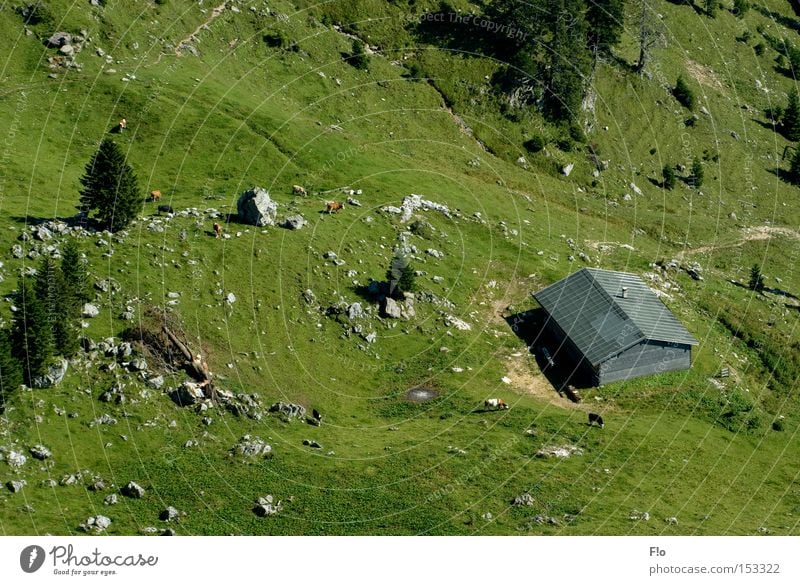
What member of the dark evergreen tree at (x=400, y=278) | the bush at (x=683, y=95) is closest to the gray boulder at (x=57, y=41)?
the dark evergreen tree at (x=400, y=278)

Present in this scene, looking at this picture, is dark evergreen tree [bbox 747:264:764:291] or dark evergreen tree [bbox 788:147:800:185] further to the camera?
dark evergreen tree [bbox 788:147:800:185]

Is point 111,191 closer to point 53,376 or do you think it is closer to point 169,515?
point 53,376

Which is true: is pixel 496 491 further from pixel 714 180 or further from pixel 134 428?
pixel 714 180

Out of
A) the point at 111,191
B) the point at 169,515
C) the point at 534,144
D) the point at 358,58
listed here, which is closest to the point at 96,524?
the point at 169,515

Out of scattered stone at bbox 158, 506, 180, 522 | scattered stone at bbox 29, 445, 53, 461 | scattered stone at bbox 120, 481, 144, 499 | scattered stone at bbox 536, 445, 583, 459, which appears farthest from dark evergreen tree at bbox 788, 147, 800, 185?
scattered stone at bbox 29, 445, 53, 461

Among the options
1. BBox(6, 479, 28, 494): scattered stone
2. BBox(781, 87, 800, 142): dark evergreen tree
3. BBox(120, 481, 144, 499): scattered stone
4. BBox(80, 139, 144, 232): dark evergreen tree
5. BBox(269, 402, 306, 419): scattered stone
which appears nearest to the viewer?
BBox(6, 479, 28, 494): scattered stone

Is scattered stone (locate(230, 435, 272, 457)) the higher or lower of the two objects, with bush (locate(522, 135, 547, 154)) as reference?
lower

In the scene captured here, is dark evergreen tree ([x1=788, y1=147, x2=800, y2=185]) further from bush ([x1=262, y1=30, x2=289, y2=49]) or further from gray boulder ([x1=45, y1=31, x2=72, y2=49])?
gray boulder ([x1=45, y1=31, x2=72, y2=49])
